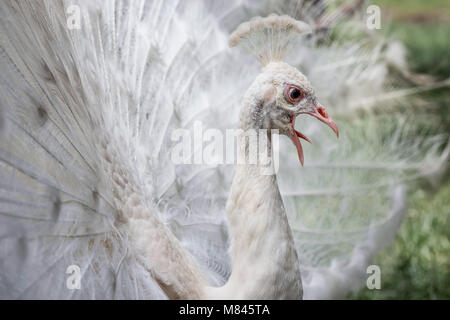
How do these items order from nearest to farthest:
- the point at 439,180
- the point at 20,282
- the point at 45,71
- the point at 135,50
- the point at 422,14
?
the point at 20,282, the point at 45,71, the point at 135,50, the point at 439,180, the point at 422,14

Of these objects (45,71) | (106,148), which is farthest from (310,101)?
(45,71)

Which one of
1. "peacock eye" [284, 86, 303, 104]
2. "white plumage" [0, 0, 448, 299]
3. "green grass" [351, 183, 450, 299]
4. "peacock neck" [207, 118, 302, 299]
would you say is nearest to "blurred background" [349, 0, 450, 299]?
"green grass" [351, 183, 450, 299]

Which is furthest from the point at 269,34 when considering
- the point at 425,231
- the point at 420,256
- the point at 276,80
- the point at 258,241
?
the point at 425,231

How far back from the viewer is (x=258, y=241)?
4.91 ft

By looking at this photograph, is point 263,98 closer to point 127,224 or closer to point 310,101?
point 310,101

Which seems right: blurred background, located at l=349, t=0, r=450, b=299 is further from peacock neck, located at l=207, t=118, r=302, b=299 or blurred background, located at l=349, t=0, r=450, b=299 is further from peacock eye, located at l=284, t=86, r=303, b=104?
peacock eye, located at l=284, t=86, r=303, b=104

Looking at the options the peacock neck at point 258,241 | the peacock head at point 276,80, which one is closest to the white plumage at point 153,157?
the peacock neck at point 258,241

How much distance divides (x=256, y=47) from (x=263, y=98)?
0.15 m

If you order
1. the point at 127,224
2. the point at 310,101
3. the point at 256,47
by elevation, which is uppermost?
the point at 256,47

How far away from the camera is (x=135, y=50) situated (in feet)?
6.41

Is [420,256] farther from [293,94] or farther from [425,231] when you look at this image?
[293,94]

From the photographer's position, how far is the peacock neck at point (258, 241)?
148 centimetres

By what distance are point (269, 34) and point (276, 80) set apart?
0.13 metres

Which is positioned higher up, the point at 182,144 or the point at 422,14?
the point at 422,14
